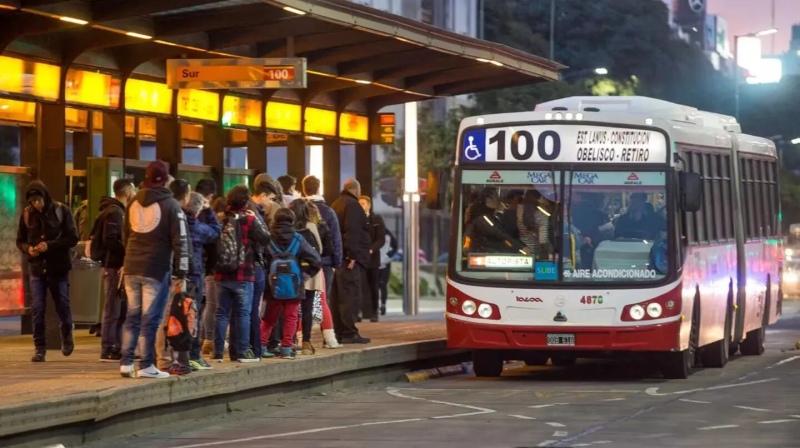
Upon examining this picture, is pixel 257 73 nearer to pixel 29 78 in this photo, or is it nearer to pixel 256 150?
pixel 29 78

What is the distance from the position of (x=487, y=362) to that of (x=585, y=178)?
221 centimetres

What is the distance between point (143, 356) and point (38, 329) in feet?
9.10

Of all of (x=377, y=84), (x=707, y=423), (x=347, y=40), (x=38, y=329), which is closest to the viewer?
(x=707, y=423)

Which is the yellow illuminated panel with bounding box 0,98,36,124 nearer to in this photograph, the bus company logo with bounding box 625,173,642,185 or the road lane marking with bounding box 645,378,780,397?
the bus company logo with bounding box 625,173,642,185

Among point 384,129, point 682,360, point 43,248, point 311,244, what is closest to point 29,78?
point 43,248

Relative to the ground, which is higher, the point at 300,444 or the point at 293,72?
the point at 293,72

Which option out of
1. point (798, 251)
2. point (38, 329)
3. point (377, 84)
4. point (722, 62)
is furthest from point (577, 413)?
point (722, 62)

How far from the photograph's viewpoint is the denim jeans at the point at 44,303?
16578 mm

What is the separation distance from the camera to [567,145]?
1844 cm

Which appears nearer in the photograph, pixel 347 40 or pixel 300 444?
pixel 300 444

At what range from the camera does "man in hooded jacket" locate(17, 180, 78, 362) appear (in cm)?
1661

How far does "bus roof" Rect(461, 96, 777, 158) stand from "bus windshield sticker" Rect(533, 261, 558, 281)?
1611mm

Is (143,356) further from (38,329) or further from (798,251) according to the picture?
(798,251)

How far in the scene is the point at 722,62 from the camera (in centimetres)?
16938
